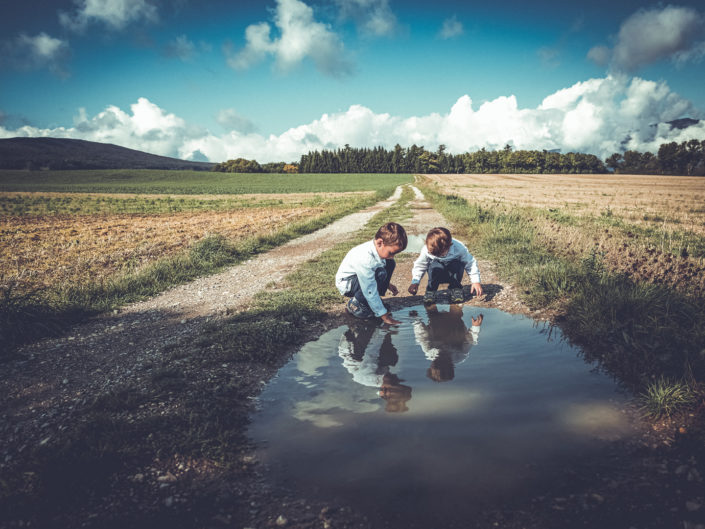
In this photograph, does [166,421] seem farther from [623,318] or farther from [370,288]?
[623,318]

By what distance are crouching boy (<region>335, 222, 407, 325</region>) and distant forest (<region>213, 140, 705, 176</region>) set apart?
121 meters

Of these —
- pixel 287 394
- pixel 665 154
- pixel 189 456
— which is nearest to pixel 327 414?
pixel 287 394

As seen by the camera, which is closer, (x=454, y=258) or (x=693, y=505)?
(x=693, y=505)

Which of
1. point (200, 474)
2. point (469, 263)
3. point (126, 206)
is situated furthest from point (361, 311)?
point (126, 206)

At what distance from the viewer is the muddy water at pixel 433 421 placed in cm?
236

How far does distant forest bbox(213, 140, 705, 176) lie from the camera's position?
108 m

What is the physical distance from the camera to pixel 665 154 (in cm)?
9294

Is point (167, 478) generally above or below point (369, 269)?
below

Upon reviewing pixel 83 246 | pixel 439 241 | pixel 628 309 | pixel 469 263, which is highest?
pixel 439 241

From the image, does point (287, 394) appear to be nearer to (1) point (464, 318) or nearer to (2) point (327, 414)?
(2) point (327, 414)

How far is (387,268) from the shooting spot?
5.53m

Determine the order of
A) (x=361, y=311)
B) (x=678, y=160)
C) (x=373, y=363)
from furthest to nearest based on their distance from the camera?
1. (x=678, y=160)
2. (x=361, y=311)
3. (x=373, y=363)

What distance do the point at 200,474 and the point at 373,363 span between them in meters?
2.12

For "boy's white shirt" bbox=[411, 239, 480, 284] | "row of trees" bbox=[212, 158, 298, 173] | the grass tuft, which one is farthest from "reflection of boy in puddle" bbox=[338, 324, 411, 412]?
"row of trees" bbox=[212, 158, 298, 173]
